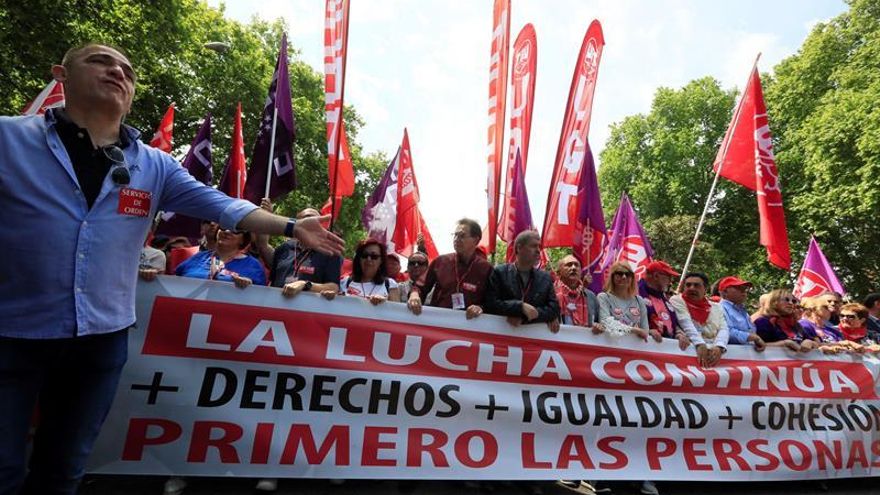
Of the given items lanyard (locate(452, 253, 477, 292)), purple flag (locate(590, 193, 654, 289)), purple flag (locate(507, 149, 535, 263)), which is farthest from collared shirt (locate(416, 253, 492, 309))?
purple flag (locate(590, 193, 654, 289))

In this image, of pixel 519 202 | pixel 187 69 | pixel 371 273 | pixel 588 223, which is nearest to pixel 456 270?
pixel 371 273

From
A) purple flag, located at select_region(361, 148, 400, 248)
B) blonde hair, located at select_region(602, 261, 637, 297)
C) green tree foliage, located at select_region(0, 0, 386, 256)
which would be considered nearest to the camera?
blonde hair, located at select_region(602, 261, 637, 297)

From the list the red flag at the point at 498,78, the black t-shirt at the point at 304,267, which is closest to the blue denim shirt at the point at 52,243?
the black t-shirt at the point at 304,267

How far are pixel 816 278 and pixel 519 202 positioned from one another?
6.97 meters

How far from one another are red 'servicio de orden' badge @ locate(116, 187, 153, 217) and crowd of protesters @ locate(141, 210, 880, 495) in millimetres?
1793

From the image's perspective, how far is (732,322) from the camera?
534 cm

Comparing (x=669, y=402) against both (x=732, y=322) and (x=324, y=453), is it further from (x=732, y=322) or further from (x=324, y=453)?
(x=324, y=453)

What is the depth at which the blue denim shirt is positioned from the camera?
1.66 metres

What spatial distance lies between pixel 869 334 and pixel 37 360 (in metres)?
8.39

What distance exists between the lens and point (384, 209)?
32.8 feet

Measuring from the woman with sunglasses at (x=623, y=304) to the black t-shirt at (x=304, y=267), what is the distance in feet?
7.62

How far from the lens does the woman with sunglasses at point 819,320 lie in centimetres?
580

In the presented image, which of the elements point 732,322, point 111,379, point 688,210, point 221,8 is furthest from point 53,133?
point 688,210

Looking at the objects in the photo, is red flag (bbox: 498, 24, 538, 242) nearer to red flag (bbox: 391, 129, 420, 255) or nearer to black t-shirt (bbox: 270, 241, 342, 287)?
red flag (bbox: 391, 129, 420, 255)
